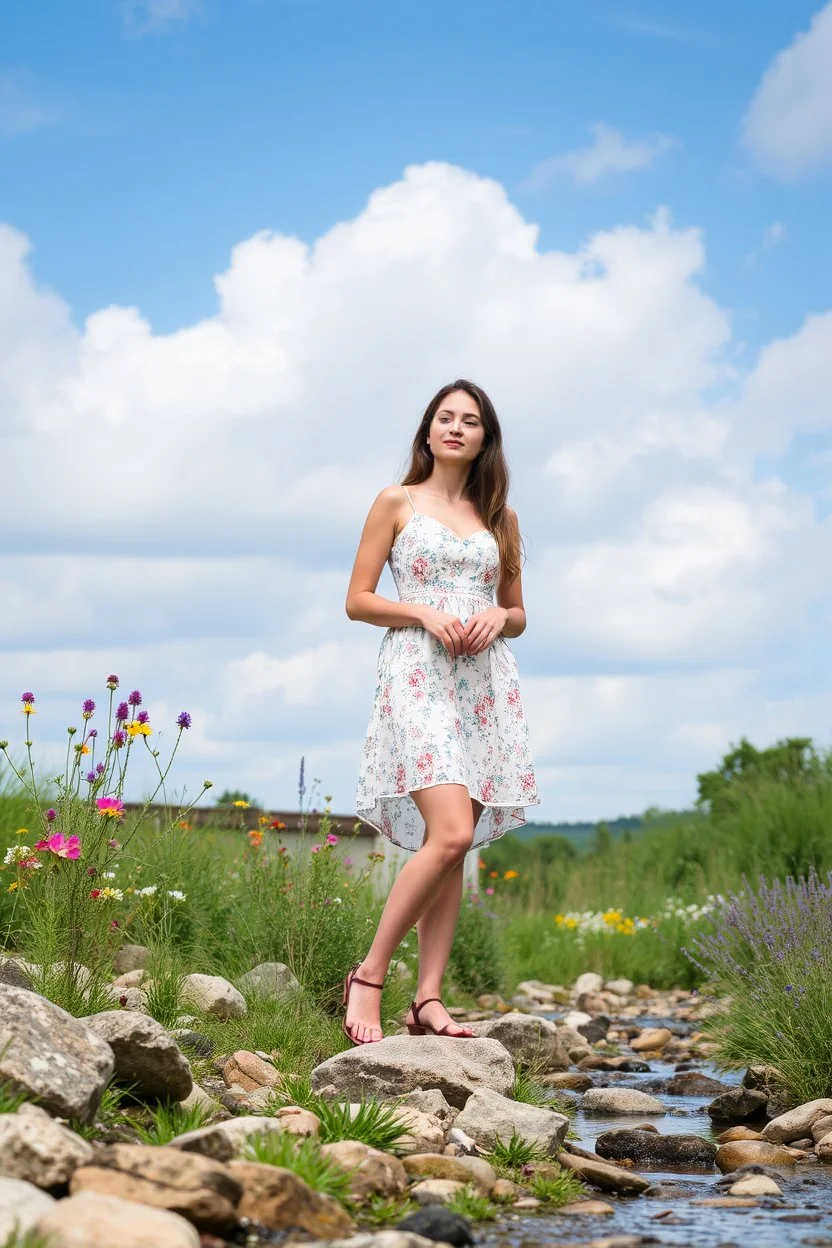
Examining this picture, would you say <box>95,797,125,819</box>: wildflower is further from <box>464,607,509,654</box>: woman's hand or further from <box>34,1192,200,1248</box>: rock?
<box>34,1192,200,1248</box>: rock

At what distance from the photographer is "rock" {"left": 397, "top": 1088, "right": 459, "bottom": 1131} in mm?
3865

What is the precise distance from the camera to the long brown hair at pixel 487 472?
5223 millimetres

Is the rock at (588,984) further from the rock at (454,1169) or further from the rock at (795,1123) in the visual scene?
the rock at (454,1169)

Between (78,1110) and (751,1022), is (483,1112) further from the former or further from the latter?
(751,1022)

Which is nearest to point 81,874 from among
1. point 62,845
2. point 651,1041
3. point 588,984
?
point 62,845

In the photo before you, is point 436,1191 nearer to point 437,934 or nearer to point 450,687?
point 437,934

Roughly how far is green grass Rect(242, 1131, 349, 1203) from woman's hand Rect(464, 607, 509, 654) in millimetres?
2119

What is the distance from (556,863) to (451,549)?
1079cm

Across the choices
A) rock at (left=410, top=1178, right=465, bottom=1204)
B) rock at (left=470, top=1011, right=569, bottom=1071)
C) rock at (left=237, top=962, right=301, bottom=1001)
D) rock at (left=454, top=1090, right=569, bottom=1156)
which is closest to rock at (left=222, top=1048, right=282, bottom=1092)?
rock at (left=454, top=1090, right=569, bottom=1156)

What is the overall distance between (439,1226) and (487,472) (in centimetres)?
316

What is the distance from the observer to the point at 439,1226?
2.72m

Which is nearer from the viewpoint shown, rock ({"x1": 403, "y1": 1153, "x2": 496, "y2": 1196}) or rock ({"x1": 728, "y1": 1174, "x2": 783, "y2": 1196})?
rock ({"x1": 403, "y1": 1153, "x2": 496, "y2": 1196})

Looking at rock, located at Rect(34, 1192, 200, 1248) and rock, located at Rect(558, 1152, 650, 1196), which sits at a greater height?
rock, located at Rect(34, 1192, 200, 1248)

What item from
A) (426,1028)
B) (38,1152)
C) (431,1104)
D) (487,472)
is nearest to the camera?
(38,1152)
